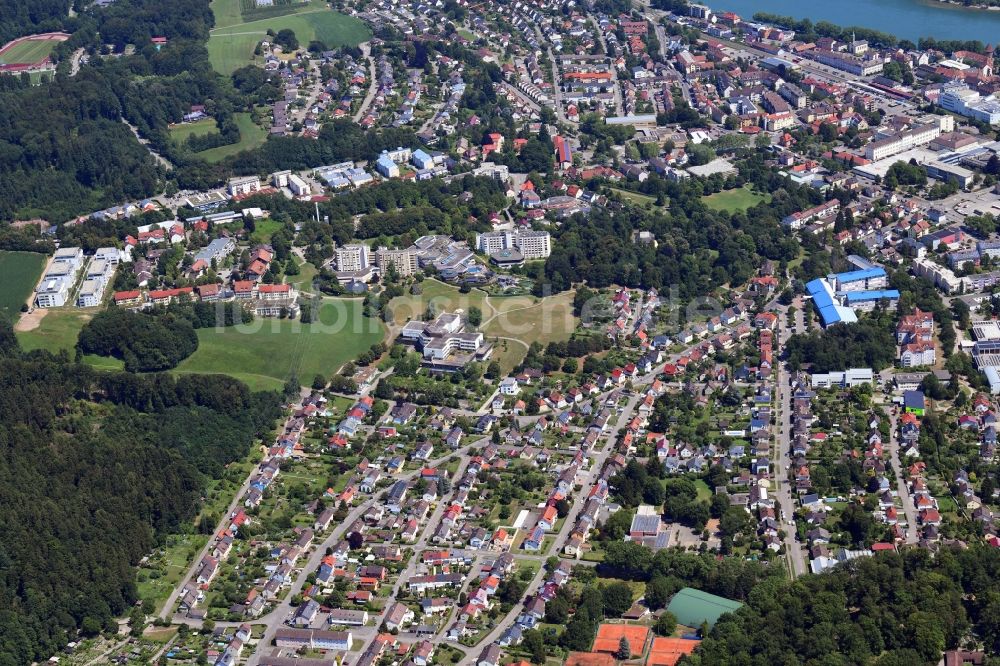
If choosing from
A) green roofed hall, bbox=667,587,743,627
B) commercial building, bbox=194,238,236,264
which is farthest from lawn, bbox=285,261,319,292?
green roofed hall, bbox=667,587,743,627

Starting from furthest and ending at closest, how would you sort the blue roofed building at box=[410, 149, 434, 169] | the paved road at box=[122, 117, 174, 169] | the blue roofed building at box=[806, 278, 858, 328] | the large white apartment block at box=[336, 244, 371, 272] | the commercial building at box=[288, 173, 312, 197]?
1. the paved road at box=[122, 117, 174, 169]
2. the blue roofed building at box=[410, 149, 434, 169]
3. the commercial building at box=[288, 173, 312, 197]
4. the large white apartment block at box=[336, 244, 371, 272]
5. the blue roofed building at box=[806, 278, 858, 328]

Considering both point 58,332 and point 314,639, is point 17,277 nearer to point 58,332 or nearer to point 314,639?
point 58,332

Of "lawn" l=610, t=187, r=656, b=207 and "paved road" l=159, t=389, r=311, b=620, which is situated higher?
"lawn" l=610, t=187, r=656, b=207

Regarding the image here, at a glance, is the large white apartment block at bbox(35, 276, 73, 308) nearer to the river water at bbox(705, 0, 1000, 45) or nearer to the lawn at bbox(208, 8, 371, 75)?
the lawn at bbox(208, 8, 371, 75)

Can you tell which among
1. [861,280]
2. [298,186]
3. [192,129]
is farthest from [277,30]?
[861,280]

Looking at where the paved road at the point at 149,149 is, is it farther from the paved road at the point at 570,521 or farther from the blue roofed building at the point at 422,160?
the paved road at the point at 570,521

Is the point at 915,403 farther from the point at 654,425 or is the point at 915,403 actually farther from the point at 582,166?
the point at 582,166

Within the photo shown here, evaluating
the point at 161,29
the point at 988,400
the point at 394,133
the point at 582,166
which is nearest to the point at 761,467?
the point at 988,400
